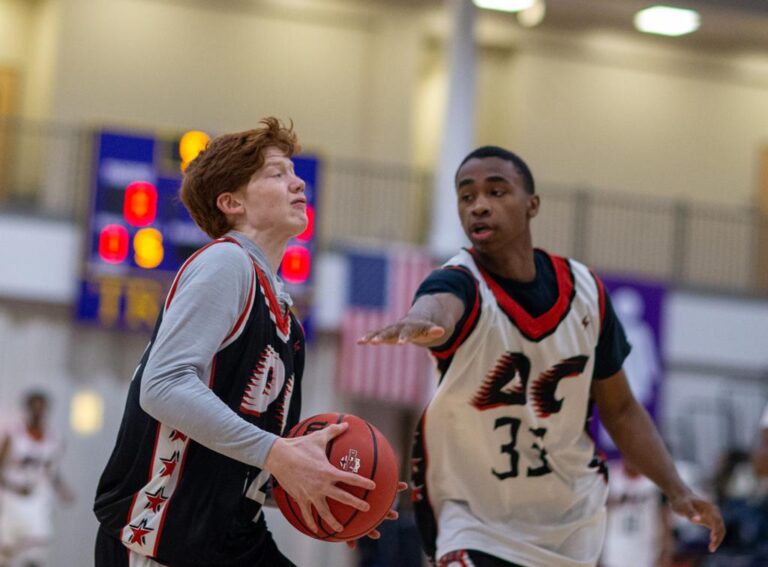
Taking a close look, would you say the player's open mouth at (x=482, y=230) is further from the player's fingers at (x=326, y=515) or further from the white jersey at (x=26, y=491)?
the white jersey at (x=26, y=491)

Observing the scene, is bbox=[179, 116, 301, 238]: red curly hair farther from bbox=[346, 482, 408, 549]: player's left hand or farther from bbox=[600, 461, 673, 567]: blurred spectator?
bbox=[600, 461, 673, 567]: blurred spectator

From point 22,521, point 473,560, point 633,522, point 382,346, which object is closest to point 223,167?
point 473,560

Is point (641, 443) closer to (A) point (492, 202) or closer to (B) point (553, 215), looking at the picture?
(A) point (492, 202)

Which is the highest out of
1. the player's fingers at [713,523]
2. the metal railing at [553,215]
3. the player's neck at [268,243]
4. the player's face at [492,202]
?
the metal railing at [553,215]

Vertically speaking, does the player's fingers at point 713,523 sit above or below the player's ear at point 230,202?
below

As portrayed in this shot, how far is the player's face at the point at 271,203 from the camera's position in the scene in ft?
12.2

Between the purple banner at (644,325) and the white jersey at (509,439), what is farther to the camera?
the purple banner at (644,325)

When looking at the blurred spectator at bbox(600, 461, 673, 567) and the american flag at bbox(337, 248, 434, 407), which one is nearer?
the blurred spectator at bbox(600, 461, 673, 567)

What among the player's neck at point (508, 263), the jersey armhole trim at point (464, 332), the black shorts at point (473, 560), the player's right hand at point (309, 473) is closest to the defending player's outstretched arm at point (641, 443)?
the player's neck at point (508, 263)

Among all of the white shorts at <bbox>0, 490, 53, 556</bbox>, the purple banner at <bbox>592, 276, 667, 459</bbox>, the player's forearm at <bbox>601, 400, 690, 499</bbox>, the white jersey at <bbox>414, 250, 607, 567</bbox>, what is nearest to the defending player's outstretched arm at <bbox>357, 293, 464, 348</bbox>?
the white jersey at <bbox>414, 250, 607, 567</bbox>

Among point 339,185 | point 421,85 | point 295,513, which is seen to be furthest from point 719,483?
point 295,513

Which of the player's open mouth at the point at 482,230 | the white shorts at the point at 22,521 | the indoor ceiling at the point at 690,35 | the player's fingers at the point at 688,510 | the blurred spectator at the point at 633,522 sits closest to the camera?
the player's open mouth at the point at 482,230

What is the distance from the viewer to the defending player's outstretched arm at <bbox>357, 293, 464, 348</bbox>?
11.7ft

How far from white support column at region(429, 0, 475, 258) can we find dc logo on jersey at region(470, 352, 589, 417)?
35.6 ft
